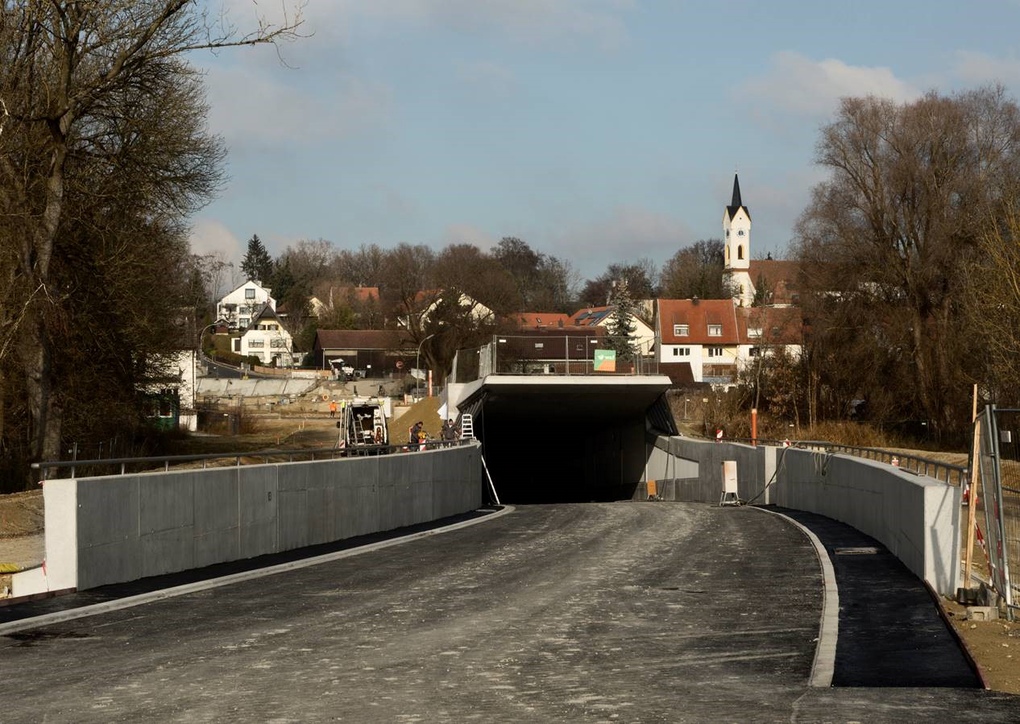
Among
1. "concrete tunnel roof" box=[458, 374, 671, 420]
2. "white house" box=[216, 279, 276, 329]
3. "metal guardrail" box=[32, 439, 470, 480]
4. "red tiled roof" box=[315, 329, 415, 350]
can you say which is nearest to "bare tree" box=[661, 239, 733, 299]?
"red tiled roof" box=[315, 329, 415, 350]

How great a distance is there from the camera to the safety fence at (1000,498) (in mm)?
11820

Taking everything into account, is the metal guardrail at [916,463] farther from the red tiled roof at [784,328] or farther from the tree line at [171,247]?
the red tiled roof at [784,328]

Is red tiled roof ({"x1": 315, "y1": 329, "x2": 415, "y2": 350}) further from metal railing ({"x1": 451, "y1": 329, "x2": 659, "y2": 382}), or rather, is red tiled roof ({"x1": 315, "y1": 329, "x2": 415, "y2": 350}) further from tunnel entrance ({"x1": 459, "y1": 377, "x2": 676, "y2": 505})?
metal railing ({"x1": 451, "y1": 329, "x2": 659, "y2": 382})

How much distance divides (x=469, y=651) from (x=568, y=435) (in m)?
49.2

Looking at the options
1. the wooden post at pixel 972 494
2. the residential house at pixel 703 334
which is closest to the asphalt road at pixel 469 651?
the wooden post at pixel 972 494

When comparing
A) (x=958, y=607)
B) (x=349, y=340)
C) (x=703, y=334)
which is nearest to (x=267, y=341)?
(x=349, y=340)

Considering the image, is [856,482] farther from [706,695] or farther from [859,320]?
[859,320]

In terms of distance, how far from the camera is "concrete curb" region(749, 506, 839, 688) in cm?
916

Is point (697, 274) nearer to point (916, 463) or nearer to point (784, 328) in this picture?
point (784, 328)

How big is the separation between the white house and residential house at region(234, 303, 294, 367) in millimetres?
11748

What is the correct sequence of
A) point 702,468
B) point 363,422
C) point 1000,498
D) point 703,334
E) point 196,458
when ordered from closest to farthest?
point 1000,498, point 196,458, point 702,468, point 363,422, point 703,334

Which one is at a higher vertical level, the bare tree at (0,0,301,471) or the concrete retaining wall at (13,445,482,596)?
the bare tree at (0,0,301,471)

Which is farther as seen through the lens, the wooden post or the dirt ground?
the wooden post

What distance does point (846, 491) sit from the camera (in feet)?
76.8
